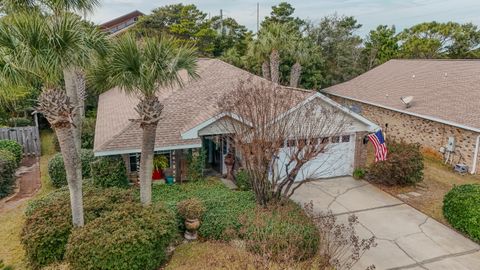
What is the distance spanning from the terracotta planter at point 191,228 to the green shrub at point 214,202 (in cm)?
21

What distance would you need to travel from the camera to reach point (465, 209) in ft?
39.9

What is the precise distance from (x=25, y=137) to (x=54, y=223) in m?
12.6

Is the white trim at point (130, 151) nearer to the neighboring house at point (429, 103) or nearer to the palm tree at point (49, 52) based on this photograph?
the palm tree at point (49, 52)

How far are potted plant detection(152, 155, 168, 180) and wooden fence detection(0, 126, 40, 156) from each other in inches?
365

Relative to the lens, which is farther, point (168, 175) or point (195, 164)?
point (168, 175)

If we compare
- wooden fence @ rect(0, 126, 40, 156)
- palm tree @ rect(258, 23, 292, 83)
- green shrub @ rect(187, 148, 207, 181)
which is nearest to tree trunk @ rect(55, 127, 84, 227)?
green shrub @ rect(187, 148, 207, 181)

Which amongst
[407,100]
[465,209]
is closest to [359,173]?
[465,209]

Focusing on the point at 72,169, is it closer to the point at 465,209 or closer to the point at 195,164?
the point at 195,164

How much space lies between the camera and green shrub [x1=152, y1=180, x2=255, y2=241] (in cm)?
1131

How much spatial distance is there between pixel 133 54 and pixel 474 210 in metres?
12.2

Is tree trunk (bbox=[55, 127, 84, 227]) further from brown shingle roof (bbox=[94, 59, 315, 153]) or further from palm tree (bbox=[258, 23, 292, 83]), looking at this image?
palm tree (bbox=[258, 23, 292, 83])

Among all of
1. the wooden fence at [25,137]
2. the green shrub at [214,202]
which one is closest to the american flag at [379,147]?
the green shrub at [214,202]

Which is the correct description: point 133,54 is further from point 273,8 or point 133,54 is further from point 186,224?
point 273,8

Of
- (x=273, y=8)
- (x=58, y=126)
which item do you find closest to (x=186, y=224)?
(x=58, y=126)
